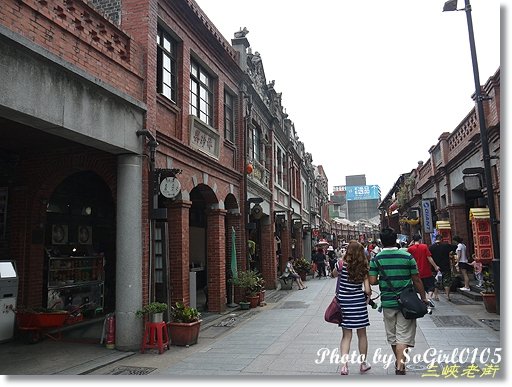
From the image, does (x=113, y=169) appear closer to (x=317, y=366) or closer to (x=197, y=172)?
(x=197, y=172)

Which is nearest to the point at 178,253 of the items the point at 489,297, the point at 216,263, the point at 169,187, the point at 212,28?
the point at 169,187

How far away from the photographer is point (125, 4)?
9227 millimetres

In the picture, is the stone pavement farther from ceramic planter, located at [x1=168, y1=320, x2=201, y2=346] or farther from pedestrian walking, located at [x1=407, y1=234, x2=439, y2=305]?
pedestrian walking, located at [x1=407, y1=234, x2=439, y2=305]

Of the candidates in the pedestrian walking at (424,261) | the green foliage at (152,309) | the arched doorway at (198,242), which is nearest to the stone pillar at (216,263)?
the arched doorway at (198,242)

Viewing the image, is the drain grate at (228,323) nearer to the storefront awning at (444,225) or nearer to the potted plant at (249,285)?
the potted plant at (249,285)

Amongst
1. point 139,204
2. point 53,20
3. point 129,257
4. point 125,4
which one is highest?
point 125,4

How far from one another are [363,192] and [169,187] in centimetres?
8333

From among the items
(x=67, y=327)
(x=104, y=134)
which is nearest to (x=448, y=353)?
(x=104, y=134)

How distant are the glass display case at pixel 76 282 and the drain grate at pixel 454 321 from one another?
8.10 metres

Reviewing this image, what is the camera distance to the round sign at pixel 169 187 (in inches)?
345

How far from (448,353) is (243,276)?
7.35 meters

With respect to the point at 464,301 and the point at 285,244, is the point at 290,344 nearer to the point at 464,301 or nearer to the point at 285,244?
the point at 464,301

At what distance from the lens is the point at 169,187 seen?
28.8ft

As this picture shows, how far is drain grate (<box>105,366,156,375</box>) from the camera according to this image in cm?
662
